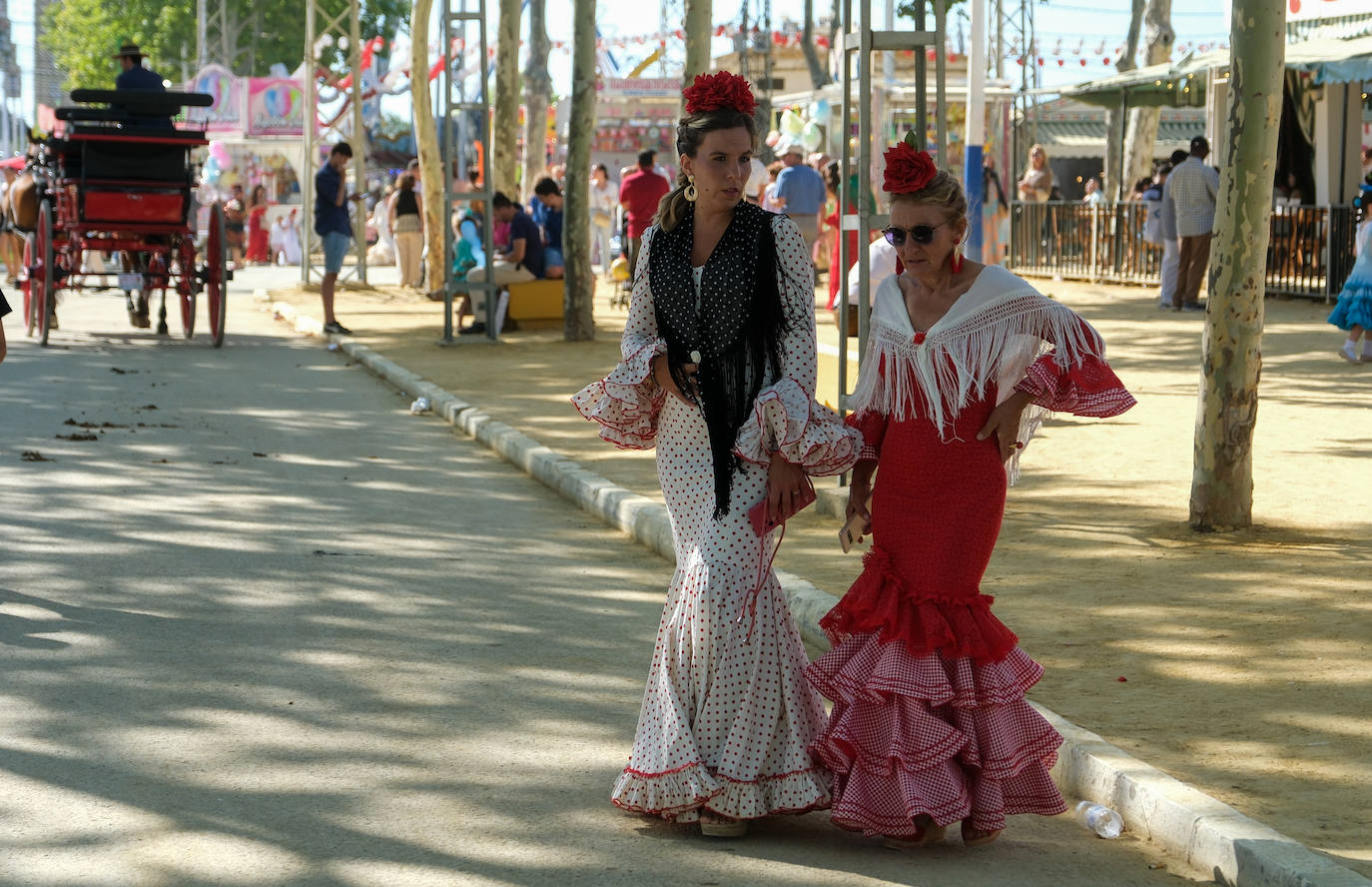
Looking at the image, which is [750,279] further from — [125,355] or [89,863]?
[125,355]

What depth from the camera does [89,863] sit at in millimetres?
4246

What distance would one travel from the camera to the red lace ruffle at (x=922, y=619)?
4.35m

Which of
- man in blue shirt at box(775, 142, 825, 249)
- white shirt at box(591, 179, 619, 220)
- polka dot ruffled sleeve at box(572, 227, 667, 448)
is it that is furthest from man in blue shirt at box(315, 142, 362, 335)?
polka dot ruffled sleeve at box(572, 227, 667, 448)

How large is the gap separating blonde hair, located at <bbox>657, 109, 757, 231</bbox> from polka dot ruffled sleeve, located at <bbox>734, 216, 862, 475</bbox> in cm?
25

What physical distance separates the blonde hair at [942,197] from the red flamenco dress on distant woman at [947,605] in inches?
7.5

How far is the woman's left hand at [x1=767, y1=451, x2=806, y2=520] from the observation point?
4.46 meters

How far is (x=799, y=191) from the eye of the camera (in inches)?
899

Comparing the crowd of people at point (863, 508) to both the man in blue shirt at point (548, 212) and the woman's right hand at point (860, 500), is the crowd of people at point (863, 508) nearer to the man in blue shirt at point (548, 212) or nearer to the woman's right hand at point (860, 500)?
the woman's right hand at point (860, 500)

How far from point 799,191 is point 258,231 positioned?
2721 cm

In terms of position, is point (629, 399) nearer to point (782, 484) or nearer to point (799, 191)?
point (782, 484)

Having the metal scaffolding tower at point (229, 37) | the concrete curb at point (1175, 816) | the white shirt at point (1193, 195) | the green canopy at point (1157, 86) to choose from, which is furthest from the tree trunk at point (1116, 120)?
the metal scaffolding tower at point (229, 37)

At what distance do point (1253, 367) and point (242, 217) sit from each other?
38.9m

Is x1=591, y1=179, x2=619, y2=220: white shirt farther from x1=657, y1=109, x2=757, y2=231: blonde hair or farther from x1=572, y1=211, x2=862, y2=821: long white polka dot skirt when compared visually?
x1=572, y1=211, x2=862, y2=821: long white polka dot skirt

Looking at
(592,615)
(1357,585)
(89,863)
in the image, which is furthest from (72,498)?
(1357,585)
